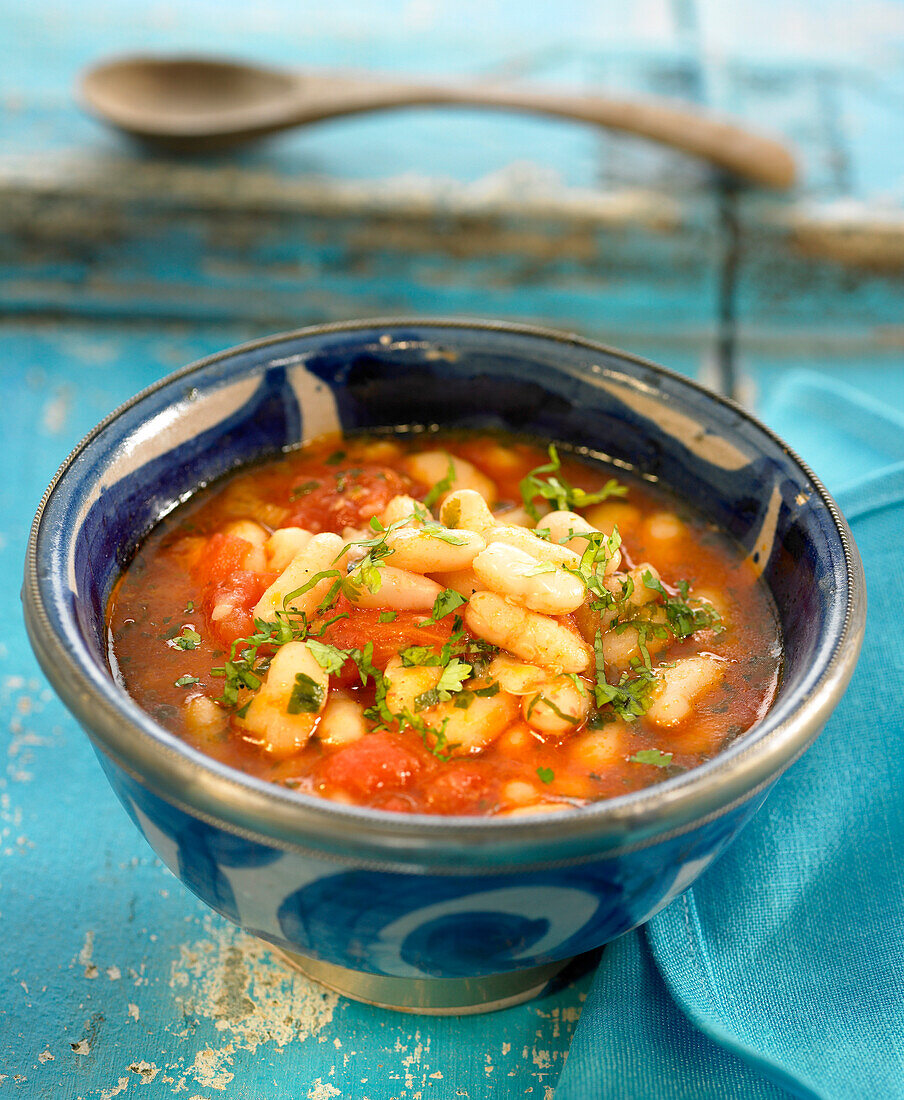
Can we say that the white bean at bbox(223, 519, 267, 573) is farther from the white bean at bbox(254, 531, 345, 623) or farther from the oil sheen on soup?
the white bean at bbox(254, 531, 345, 623)

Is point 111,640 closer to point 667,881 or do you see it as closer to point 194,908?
point 194,908

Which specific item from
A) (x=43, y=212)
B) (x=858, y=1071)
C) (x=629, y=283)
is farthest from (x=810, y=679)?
(x=43, y=212)

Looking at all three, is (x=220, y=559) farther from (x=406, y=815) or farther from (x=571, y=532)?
(x=406, y=815)

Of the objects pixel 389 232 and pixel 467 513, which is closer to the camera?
pixel 467 513

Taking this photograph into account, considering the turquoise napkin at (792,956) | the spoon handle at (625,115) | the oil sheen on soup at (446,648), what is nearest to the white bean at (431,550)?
the oil sheen on soup at (446,648)

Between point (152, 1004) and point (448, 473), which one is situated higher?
point (448, 473)

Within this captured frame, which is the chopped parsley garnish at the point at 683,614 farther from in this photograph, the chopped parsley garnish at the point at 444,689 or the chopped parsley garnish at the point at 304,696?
the chopped parsley garnish at the point at 304,696

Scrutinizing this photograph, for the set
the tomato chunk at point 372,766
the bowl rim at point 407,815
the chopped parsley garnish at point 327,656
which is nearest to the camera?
the bowl rim at point 407,815

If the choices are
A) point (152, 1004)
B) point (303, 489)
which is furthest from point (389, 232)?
point (152, 1004)
